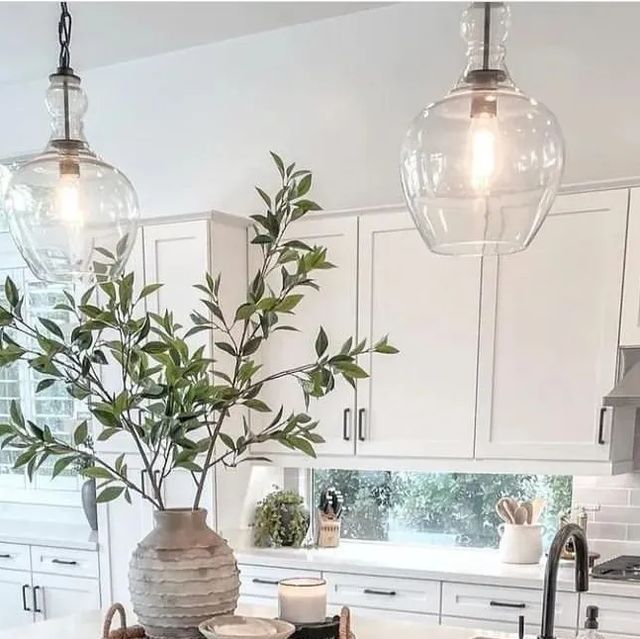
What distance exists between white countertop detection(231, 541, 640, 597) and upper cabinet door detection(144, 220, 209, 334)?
1130 mm

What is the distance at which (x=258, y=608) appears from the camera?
2.33 meters

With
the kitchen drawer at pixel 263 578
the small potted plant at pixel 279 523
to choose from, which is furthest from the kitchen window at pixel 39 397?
the kitchen drawer at pixel 263 578

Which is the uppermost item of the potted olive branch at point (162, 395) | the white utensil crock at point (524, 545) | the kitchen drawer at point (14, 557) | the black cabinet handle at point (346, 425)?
the potted olive branch at point (162, 395)

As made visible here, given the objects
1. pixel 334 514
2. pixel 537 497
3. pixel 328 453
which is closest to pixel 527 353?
pixel 537 497

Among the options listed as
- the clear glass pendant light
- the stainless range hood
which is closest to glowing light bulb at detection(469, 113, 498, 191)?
the clear glass pendant light

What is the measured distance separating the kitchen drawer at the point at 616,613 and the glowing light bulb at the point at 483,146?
75.5 inches

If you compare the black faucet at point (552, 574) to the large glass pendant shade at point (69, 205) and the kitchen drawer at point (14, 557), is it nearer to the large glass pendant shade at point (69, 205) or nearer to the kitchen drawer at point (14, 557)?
the large glass pendant shade at point (69, 205)

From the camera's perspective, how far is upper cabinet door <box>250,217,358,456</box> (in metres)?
3.45

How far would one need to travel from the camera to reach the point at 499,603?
2941 mm

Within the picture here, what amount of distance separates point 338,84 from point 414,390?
153 centimetres

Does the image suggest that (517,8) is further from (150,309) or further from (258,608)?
(258,608)

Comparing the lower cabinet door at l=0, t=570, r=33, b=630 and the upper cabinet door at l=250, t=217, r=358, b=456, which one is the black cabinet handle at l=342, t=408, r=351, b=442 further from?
the lower cabinet door at l=0, t=570, r=33, b=630

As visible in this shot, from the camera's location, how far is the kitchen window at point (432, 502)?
3.47 m

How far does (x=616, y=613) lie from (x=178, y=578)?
5.84ft
